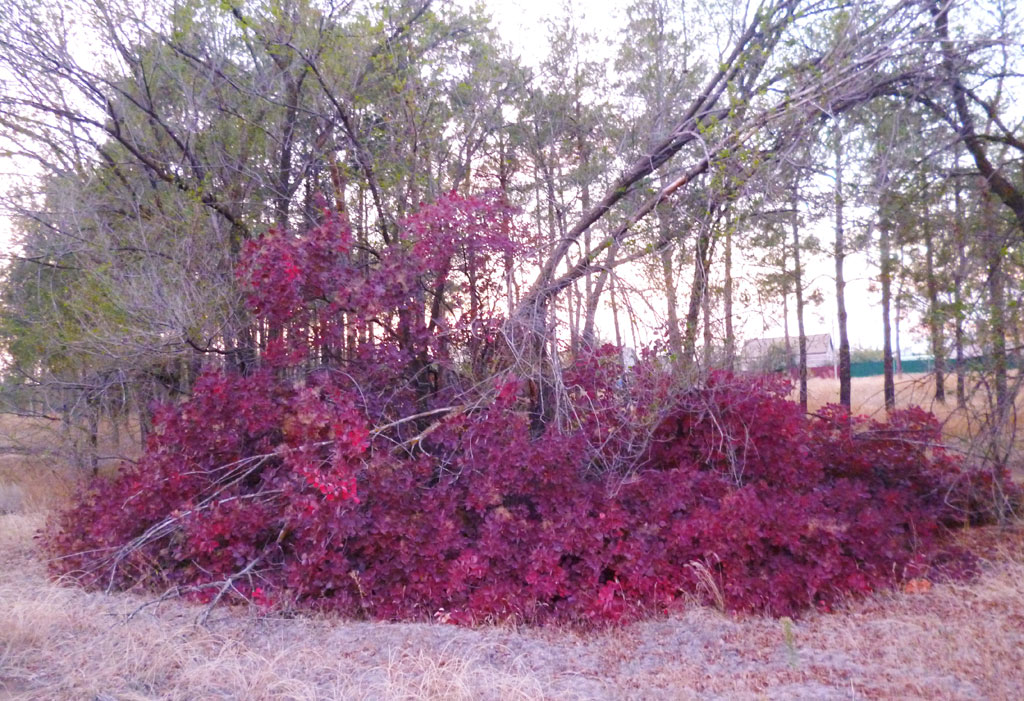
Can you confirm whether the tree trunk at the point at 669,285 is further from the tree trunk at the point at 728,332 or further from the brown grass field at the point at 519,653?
the brown grass field at the point at 519,653

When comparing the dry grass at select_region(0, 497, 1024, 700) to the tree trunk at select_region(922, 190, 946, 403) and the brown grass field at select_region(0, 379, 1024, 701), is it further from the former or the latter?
the tree trunk at select_region(922, 190, 946, 403)

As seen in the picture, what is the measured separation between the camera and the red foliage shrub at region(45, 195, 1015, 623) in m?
7.23

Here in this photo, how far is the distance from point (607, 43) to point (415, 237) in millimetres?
5228

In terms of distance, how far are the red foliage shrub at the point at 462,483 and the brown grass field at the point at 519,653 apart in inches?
14.8

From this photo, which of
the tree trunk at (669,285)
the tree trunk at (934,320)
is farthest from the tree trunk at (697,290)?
the tree trunk at (934,320)

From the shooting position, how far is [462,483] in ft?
26.1

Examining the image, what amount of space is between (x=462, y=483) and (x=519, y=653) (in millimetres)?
2229

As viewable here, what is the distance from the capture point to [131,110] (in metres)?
10.9

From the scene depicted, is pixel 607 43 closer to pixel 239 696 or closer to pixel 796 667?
pixel 796 667

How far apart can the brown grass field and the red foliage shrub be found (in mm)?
377

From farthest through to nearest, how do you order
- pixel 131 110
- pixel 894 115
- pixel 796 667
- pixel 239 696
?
pixel 131 110 < pixel 894 115 < pixel 796 667 < pixel 239 696

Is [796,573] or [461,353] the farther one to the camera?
[461,353]

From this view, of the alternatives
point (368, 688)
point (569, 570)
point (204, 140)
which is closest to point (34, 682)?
point (368, 688)

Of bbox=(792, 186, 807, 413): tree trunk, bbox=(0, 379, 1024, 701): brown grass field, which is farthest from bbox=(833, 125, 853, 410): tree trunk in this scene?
bbox=(0, 379, 1024, 701): brown grass field
